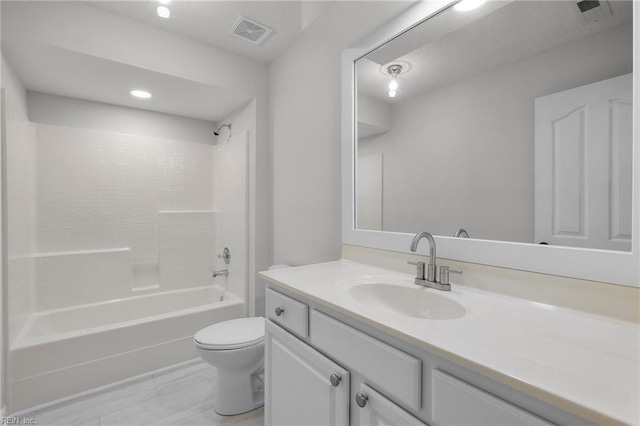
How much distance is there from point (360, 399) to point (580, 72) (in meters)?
1.22

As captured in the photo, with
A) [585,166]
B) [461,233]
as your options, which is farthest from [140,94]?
[585,166]

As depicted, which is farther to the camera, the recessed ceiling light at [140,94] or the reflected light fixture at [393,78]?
the recessed ceiling light at [140,94]

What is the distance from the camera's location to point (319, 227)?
199 cm

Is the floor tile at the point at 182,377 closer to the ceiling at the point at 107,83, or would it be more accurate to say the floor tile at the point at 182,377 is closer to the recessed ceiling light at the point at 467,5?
the ceiling at the point at 107,83

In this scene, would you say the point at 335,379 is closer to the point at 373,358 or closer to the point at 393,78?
the point at 373,358

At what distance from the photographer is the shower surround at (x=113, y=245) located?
1947 mm

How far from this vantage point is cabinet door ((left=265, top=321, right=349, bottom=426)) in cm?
96

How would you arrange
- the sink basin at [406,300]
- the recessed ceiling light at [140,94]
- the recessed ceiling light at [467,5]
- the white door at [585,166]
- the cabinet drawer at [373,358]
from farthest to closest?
1. the recessed ceiling light at [140,94]
2. the recessed ceiling light at [467,5]
3. the sink basin at [406,300]
4. the white door at [585,166]
5. the cabinet drawer at [373,358]

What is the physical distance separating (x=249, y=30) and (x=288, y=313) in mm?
1973

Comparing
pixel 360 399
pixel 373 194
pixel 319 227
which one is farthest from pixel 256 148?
pixel 360 399

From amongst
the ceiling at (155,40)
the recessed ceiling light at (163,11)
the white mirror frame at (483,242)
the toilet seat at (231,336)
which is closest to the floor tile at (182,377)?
the toilet seat at (231,336)

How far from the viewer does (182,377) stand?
216 cm

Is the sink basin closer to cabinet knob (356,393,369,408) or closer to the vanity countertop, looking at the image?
the vanity countertop

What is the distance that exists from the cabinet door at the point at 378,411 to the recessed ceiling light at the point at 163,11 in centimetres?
232
